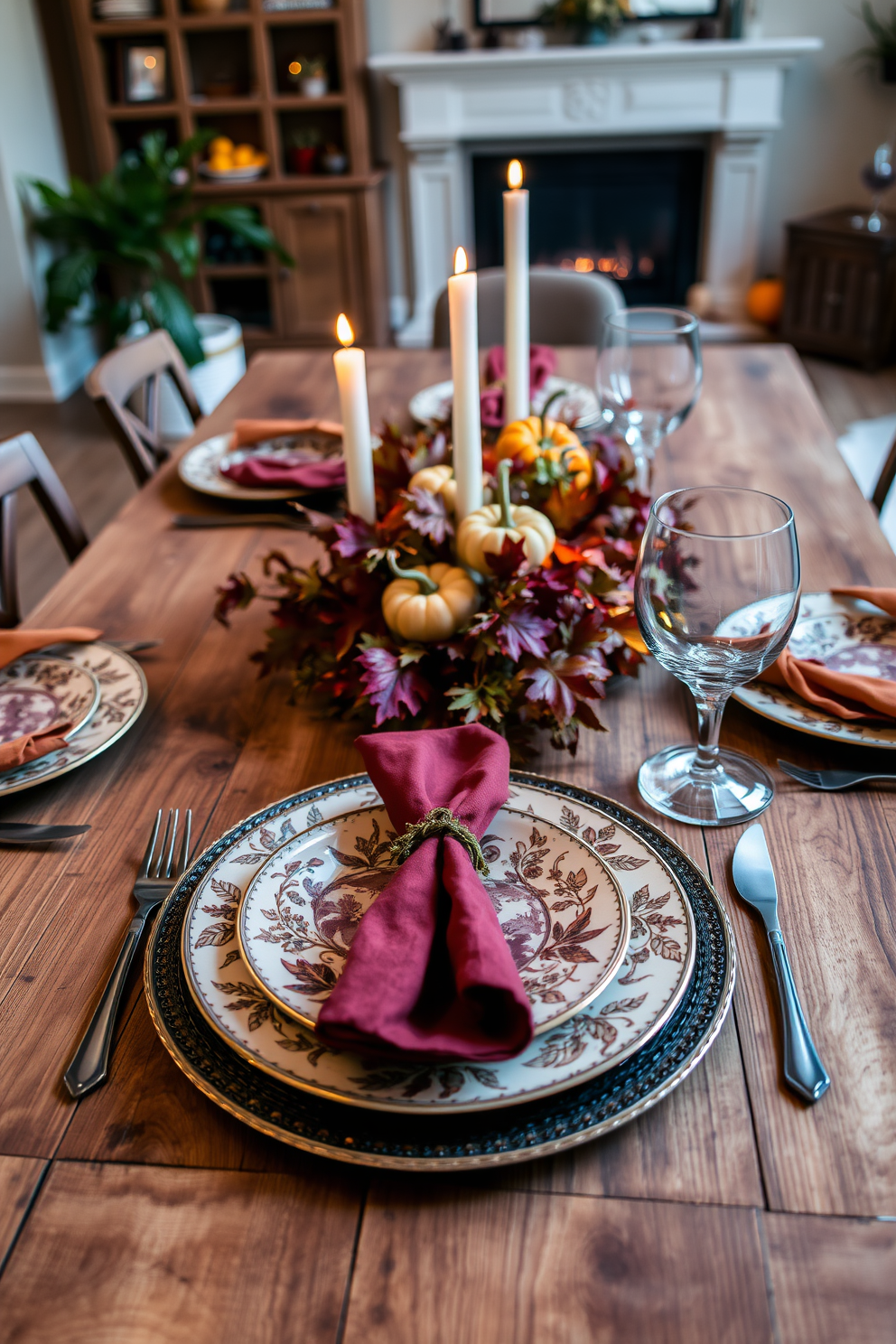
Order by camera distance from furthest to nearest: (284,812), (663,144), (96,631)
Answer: (663,144) < (96,631) < (284,812)

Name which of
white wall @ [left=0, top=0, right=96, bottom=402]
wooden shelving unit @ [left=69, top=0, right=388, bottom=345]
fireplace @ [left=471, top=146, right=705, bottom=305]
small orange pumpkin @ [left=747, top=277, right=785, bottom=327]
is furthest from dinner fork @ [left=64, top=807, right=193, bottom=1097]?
fireplace @ [left=471, top=146, right=705, bottom=305]

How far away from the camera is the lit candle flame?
863mm

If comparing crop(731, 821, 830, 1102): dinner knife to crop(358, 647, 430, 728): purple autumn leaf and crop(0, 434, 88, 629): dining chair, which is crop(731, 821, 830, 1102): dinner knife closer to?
crop(358, 647, 430, 728): purple autumn leaf

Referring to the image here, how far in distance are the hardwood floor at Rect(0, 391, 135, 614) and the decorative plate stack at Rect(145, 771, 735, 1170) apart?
2175 millimetres

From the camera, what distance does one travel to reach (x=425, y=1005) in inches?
21.8

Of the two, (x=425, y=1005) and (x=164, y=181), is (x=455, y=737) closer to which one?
(x=425, y=1005)

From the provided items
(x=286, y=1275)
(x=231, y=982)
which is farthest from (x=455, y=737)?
(x=286, y=1275)

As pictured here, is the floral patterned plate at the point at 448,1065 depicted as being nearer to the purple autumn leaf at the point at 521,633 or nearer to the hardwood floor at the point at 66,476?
the purple autumn leaf at the point at 521,633

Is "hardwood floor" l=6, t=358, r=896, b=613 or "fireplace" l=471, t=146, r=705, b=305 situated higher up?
"fireplace" l=471, t=146, r=705, b=305

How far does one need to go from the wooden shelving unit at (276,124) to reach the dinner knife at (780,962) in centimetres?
353

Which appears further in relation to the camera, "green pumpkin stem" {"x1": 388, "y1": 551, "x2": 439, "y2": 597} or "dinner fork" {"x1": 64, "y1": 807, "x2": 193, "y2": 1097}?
"green pumpkin stem" {"x1": 388, "y1": 551, "x2": 439, "y2": 597}

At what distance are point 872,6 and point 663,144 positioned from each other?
2.91 feet

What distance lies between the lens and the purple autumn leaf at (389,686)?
81 cm

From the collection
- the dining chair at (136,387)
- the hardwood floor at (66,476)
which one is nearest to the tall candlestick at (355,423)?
the dining chair at (136,387)
